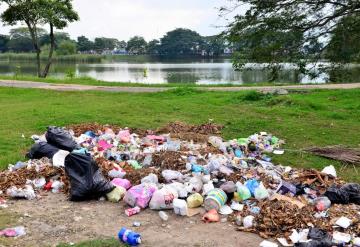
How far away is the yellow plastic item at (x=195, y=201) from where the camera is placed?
5250mm

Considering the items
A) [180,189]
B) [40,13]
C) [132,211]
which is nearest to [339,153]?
[180,189]

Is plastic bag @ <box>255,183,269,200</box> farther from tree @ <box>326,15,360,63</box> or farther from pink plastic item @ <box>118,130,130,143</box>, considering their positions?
tree @ <box>326,15,360,63</box>

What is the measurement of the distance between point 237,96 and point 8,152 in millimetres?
8373

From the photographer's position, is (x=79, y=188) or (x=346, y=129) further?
(x=346, y=129)

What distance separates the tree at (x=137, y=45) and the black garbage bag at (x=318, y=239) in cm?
9251

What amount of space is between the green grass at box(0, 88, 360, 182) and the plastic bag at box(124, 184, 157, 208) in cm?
253

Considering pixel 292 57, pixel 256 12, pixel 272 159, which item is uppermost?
pixel 256 12

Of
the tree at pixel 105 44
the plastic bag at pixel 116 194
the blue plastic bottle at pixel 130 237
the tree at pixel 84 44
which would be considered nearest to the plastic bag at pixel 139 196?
the plastic bag at pixel 116 194

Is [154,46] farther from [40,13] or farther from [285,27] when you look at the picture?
[285,27]

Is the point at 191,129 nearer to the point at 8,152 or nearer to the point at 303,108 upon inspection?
the point at 8,152

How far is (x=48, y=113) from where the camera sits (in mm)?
11367

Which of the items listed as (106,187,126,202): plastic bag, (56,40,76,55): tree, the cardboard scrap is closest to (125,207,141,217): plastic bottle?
(106,187,126,202): plastic bag

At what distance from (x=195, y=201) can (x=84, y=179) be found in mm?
1340

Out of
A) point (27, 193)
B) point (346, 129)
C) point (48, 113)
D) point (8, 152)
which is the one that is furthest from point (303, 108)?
point (27, 193)
